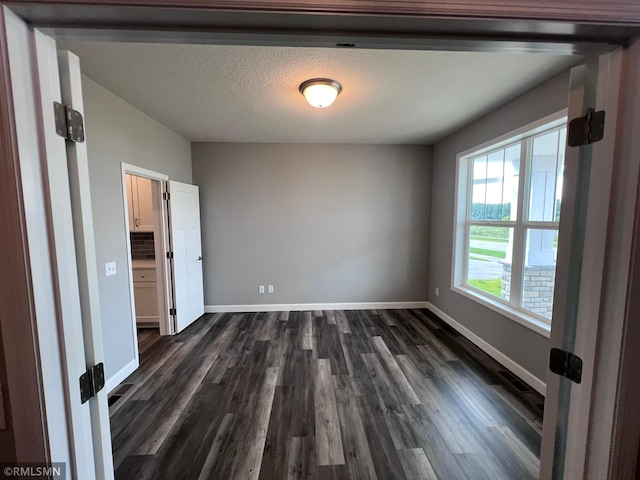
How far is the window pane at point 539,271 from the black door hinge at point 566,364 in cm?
182

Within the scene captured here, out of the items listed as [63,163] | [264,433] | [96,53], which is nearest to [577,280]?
[63,163]

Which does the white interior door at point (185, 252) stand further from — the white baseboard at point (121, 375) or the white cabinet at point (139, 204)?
the white baseboard at point (121, 375)

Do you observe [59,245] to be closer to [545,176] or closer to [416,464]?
[416,464]

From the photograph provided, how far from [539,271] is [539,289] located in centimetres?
17

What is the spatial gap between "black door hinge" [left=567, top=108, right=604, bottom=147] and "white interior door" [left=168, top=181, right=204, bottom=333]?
140 inches

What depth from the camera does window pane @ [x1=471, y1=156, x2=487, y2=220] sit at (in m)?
3.08

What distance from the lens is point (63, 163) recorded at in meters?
0.72

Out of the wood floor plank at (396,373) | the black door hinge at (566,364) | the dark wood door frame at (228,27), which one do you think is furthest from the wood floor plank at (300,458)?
the black door hinge at (566,364)

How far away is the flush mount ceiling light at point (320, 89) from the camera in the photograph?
208 cm

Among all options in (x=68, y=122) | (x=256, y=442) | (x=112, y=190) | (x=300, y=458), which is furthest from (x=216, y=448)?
(x=112, y=190)

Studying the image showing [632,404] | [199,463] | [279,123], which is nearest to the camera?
[632,404]

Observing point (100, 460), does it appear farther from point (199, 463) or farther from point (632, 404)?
point (632, 404)

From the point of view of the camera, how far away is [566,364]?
84cm

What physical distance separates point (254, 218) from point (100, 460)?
3.35 metres
